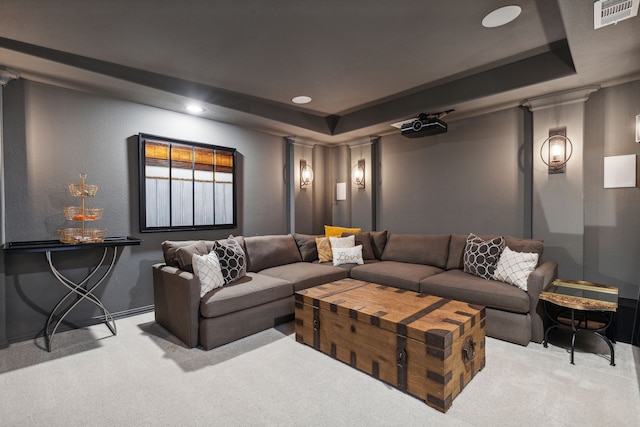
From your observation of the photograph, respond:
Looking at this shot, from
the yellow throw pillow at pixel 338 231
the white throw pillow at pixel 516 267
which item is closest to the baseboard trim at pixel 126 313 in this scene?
the yellow throw pillow at pixel 338 231

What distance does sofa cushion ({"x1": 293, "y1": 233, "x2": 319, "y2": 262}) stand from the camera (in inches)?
169

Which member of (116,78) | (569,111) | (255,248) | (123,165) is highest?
(116,78)

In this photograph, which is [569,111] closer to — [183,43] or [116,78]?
[183,43]

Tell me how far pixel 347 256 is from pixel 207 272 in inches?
74.4

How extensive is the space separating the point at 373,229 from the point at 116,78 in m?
3.91

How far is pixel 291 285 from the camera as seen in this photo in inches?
129

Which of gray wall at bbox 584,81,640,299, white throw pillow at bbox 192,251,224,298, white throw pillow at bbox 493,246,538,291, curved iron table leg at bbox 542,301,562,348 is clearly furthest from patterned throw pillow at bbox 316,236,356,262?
gray wall at bbox 584,81,640,299

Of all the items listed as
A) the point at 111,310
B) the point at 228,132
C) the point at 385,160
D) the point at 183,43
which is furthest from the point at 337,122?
the point at 111,310

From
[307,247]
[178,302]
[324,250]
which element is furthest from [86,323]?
[324,250]

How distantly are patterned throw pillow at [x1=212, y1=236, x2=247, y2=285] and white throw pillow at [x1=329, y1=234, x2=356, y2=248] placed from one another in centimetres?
139

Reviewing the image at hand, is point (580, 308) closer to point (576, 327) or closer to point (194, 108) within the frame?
point (576, 327)

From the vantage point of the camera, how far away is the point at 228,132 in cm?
435

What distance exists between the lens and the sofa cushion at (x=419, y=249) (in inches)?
154

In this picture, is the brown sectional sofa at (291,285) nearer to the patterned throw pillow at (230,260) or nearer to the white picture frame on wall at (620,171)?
the patterned throw pillow at (230,260)
